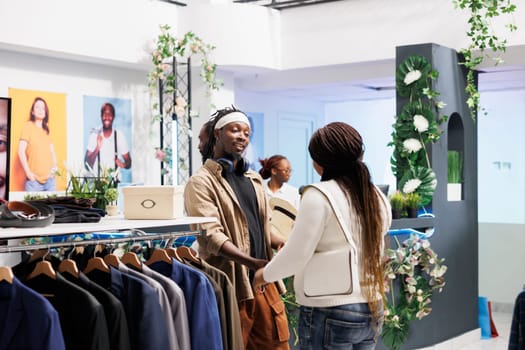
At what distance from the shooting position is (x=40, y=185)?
309 inches

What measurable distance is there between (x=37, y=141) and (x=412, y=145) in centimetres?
346

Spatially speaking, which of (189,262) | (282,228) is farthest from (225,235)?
(282,228)

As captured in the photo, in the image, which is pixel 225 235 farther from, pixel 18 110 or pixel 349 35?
pixel 349 35

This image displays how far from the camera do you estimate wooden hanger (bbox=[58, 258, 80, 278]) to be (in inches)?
115

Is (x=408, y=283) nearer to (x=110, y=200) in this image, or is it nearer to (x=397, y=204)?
(x=397, y=204)

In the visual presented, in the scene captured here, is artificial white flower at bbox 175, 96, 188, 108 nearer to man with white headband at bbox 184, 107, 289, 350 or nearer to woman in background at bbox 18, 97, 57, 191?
woman in background at bbox 18, 97, 57, 191

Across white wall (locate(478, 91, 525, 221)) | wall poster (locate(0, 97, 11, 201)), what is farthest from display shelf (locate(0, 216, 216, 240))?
white wall (locate(478, 91, 525, 221))

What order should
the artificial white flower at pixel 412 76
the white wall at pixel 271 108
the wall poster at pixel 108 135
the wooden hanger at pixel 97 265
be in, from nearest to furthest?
1. the wooden hanger at pixel 97 265
2. the artificial white flower at pixel 412 76
3. the wall poster at pixel 108 135
4. the white wall at pixel 271 108

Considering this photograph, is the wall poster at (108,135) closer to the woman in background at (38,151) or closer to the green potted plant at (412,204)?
the woman in background at (38,151)

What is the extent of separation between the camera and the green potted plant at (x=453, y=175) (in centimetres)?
734

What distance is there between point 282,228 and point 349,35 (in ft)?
14.0

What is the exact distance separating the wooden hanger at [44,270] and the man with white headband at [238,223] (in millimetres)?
863

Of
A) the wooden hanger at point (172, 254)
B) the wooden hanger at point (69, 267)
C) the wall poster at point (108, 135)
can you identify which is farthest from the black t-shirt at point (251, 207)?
the wall poster at point (108, 135)

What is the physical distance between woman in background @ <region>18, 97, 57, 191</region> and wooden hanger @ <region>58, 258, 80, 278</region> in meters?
5.01
